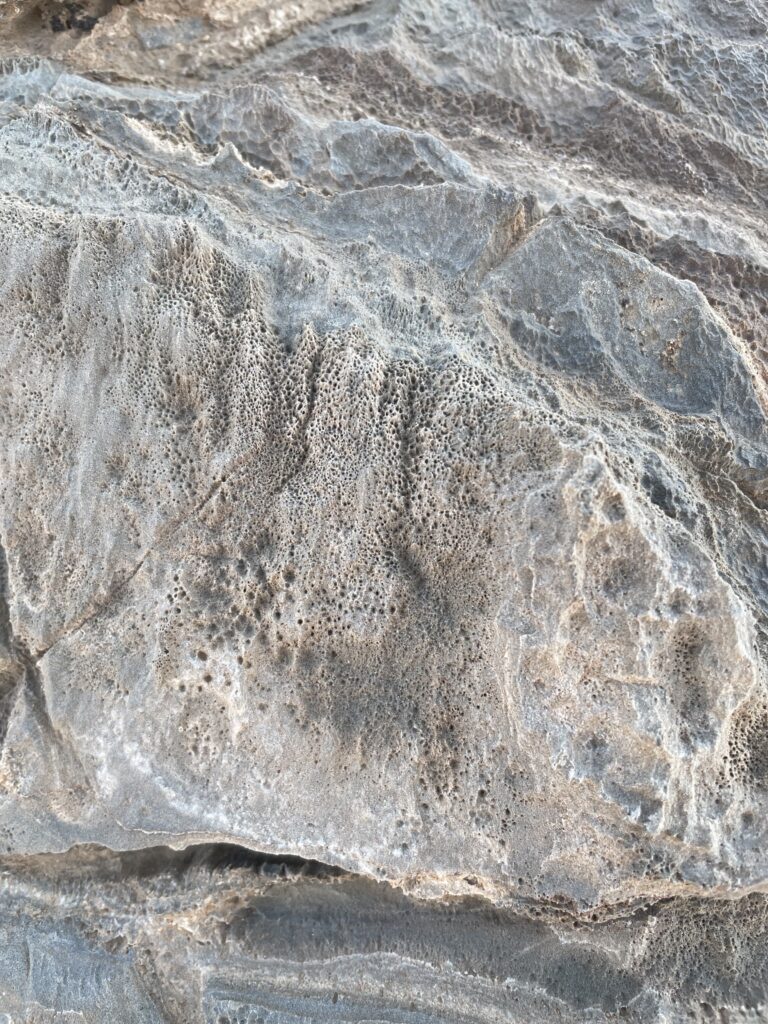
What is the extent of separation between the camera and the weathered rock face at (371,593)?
1.77m

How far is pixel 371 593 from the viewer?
74.6 inches

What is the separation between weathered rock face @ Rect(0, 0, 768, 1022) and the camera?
177 cm

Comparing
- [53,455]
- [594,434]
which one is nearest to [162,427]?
[53,455]

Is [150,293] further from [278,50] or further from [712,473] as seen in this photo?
[712,473]

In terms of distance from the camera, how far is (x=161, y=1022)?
82.4 inches

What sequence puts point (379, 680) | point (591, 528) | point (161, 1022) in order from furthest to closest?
1. point (161, 1022)
2. point (379, 680)
3. point (591, 528)

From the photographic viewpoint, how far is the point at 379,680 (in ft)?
6.30

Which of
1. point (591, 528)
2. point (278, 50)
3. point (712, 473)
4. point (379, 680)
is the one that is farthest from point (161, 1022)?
point (278, 50)

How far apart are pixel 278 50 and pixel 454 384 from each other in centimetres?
157

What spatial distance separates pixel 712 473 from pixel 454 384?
2.41 feet

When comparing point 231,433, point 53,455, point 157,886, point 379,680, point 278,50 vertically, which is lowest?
point 157,886

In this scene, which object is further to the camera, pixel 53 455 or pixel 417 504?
pixel 53 455

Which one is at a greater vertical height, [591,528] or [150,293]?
[150,293]

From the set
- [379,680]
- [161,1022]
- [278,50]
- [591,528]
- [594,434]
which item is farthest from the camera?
[278,50]
